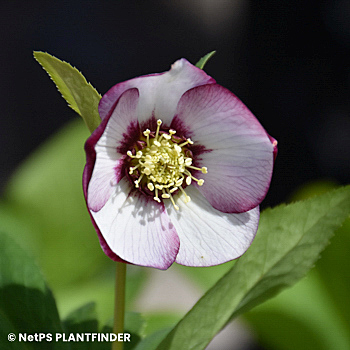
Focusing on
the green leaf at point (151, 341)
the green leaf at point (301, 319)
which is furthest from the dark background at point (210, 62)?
the green leaf at point (151, 341)

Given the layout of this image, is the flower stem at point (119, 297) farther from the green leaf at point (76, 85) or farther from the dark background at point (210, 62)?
the dark background at point (210, 62)

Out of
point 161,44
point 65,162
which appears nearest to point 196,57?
point 161,44

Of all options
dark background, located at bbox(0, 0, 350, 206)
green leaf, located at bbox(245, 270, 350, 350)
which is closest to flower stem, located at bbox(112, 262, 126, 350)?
green leaf, located at bbox(245, 270, 350, 350)

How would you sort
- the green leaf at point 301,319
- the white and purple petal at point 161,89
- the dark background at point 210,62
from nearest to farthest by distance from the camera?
the white and purple petal at point 161,89, the green leaf at point 301,319, the dark background at point 210,62

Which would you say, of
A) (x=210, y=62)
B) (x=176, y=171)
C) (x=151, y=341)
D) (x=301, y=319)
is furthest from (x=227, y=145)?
(x=210, y=62)

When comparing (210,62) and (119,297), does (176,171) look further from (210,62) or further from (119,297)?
(210,62)

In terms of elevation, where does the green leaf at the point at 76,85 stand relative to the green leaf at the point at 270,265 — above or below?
above
